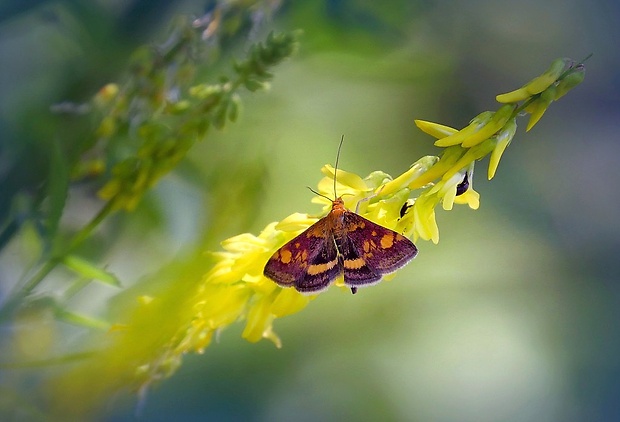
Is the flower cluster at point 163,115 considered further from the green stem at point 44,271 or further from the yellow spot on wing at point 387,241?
the yellow spot on wing at point 387,241

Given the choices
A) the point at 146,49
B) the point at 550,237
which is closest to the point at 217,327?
the point at 146,49

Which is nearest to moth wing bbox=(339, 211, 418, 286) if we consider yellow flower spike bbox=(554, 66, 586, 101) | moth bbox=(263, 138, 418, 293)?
moth bbox=(263, 138, 418, 293)

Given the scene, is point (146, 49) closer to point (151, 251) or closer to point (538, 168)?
point (151, 251)

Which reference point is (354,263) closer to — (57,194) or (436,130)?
(436,130)

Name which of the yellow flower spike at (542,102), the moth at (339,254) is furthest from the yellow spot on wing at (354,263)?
the yellow flower spike at (542,102)

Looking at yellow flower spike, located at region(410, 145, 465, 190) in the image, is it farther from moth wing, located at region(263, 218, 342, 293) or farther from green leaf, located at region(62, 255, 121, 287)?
green leaf, located at region(62, 255, 121, 287)

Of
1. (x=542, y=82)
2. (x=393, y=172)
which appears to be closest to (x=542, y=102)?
(x=542, y=82)
